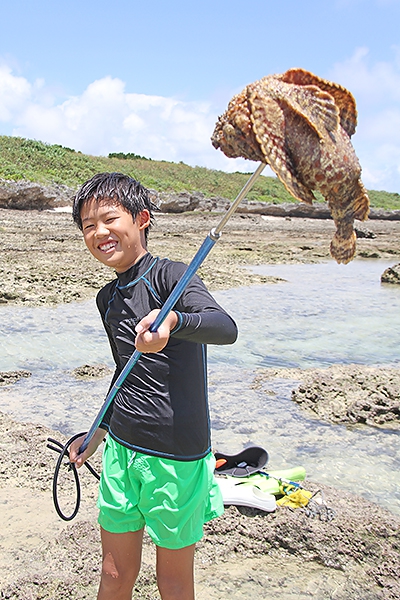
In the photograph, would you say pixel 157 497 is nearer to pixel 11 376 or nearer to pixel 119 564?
pixel 119 564

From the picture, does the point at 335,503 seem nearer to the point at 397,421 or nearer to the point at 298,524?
the point at 298,524

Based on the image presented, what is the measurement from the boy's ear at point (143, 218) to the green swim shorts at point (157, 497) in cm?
74

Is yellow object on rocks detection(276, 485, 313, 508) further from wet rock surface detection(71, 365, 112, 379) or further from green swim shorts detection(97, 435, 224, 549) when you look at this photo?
wet rock surface detection(71, 365, 112, 379)

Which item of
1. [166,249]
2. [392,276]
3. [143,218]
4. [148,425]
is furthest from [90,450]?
[166,249]

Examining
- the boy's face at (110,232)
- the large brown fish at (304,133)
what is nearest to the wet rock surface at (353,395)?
the boy's face at (110,232)

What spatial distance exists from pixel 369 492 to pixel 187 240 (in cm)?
1250

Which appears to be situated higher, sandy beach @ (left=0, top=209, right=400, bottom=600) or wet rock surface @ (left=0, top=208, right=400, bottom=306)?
wet rock surface @ (left=0, top=208, right=400, bottom=306)

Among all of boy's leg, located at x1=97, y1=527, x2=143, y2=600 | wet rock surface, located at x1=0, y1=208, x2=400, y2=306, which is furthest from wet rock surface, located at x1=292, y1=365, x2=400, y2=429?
wet rock surface, located at x1=0, y1=208, x2=400, y2=306

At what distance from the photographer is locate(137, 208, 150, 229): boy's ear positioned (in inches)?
75.8

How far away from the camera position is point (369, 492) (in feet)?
10.3

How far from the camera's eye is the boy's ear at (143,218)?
6.32ft

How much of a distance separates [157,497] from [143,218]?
0.91 meters

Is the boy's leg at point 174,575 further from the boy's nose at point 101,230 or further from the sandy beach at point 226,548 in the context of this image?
the boy's nose at point 101,230

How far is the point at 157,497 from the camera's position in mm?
1741
